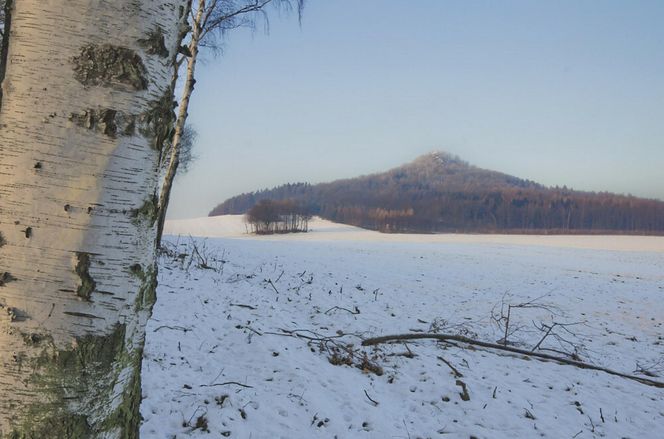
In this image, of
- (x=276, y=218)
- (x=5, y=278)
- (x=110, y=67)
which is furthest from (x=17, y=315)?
(x=276, y=218)

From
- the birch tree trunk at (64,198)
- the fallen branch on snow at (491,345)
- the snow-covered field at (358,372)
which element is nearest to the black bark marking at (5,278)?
the birch tree trunk at (64,198)

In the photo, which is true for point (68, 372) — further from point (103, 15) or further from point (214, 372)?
point (214, 372)

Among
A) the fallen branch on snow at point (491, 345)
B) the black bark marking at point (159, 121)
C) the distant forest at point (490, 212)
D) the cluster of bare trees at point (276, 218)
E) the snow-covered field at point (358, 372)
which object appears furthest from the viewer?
the distant forest at point (490, 212)

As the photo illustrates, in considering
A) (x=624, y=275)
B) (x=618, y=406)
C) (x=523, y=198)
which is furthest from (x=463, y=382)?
(x=523, y=198)

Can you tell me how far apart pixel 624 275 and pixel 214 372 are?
22206mm

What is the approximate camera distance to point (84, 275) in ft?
3.00

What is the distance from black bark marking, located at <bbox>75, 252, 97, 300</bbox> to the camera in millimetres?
907

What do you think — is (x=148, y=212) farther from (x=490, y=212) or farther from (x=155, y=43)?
(x=490, y=212)

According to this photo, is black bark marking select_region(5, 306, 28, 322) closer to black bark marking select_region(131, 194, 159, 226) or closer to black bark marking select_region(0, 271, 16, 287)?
black bark marking select_region(0, 271, 16, 287)

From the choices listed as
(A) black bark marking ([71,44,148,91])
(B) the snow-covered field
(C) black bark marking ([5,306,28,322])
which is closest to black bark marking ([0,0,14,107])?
(A) black bark marking ([71,44,148,91])

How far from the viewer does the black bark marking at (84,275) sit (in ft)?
2.97

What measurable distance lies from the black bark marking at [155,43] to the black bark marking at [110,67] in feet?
0.12

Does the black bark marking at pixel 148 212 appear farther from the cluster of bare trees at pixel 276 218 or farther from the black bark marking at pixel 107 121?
the cluster of bare trees at pixel 276 218

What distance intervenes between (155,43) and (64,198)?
1.46 ft
